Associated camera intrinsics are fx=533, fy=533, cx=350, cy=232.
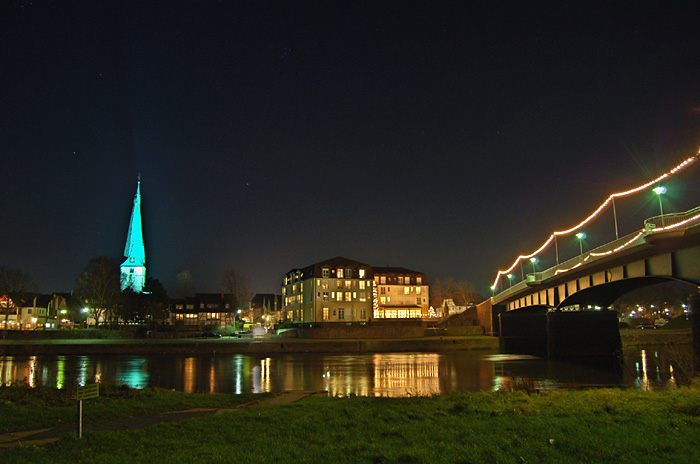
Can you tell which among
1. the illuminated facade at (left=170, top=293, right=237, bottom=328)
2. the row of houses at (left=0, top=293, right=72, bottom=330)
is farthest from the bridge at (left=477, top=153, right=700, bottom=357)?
the row of houses at (left=0, top=293, right=72, bottom=330)

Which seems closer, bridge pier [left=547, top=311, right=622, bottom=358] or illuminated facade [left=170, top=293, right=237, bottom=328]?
bridge pier [left=547, top=311, right=622, bottom=358]

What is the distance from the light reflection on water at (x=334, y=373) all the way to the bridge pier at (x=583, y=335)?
207 inches

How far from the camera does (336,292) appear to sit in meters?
101

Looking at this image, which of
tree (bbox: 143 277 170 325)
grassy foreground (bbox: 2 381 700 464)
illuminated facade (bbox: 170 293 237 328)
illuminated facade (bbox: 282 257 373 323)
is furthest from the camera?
illuminated facade (bbox: 170 293 237 328)

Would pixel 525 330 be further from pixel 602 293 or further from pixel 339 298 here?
pixel 339 298

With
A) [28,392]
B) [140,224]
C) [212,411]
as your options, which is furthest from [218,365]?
[140,224]

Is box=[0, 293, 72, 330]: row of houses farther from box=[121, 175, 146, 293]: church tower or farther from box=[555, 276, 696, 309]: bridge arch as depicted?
box=[555, 276, 696, 309]: bridge arch

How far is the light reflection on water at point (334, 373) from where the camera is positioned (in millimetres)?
34531

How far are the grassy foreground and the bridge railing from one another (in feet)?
63.2

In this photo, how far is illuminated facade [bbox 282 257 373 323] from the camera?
99625 millimetres

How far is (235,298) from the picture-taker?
385 ft

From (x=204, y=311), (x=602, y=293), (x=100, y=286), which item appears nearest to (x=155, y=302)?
(x=100, y=286)

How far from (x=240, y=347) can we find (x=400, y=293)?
56.0m

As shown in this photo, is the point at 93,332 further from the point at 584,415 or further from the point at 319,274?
the point at 584,415
